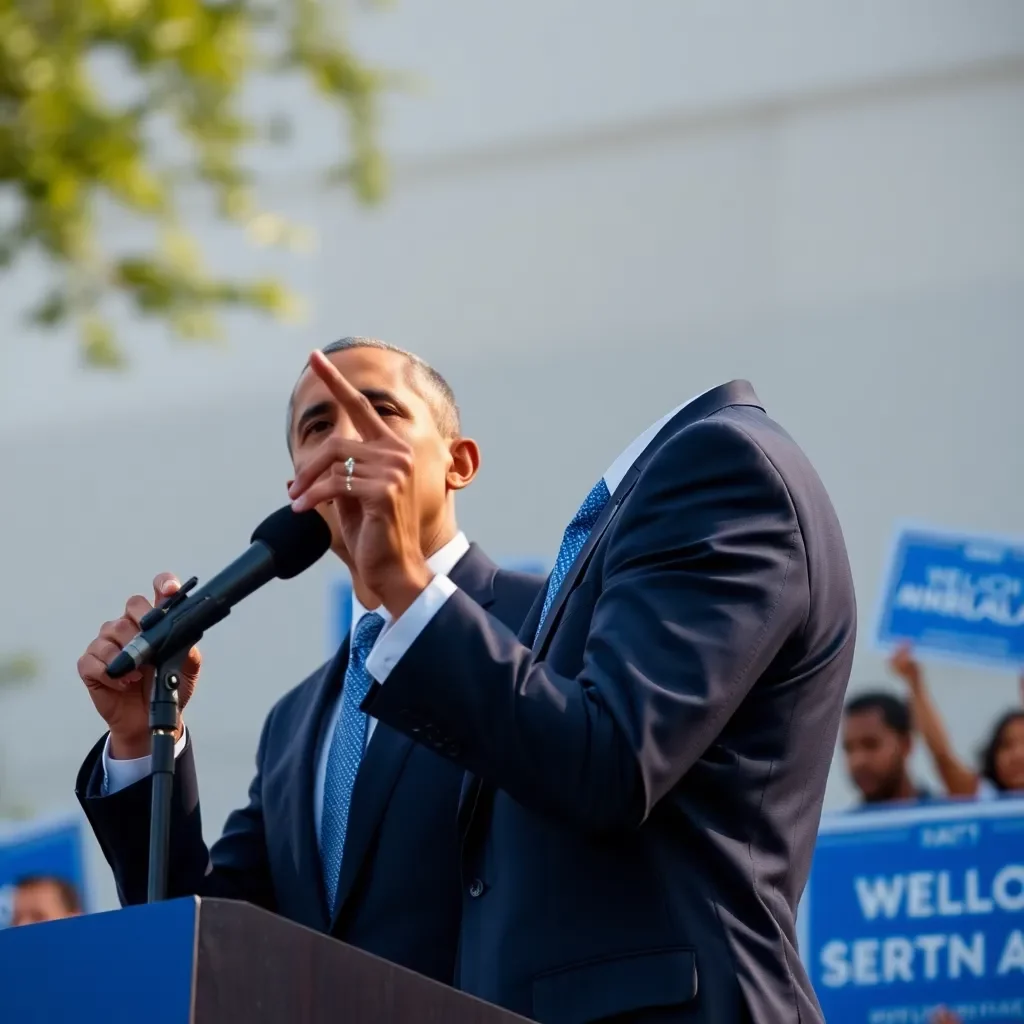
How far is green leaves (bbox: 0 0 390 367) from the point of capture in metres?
5.58

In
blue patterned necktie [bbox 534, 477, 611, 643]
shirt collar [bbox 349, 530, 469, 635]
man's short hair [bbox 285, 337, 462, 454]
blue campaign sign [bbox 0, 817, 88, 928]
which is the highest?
blue campaign sign [bbox 0, 817, 88, 928]

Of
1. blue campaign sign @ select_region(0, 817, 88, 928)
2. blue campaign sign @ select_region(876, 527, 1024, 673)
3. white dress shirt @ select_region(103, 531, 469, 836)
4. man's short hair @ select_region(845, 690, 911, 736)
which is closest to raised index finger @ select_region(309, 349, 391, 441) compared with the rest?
white dress shirt @ select_region(103, 531, 469, 836)

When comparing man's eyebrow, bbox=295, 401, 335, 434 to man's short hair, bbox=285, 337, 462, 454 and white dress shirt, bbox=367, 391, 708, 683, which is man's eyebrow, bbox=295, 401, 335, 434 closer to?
man's short hair, bbox=285, 337, 462, 454

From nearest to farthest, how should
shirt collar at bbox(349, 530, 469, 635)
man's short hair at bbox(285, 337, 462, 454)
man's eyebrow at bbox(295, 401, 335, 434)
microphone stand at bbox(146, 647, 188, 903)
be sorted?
1. microphone stand at bbox(146, 647, 188, 903)
2. man's eyebrow at bbox(295, 401, 335, 434)
3. man's short hair at bbox(285, 337, 462, 454)
4. shirt collar at bbox(349, 530, 469, 635)

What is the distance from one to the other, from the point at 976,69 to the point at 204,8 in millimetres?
2555

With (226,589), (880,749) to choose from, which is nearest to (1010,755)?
(880,749)

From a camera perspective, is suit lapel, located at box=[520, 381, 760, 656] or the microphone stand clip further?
suit lapel, located at box=[520, 381, 760, 656]

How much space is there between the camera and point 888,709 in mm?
5086

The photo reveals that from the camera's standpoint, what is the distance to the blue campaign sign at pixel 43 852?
5.58 meters

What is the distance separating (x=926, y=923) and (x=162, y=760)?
2.97 m

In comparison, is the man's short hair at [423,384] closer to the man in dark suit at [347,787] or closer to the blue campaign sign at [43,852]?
the man in dark suit at [347,787]

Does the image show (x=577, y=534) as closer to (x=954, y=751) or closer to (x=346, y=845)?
(x=346, y=845)

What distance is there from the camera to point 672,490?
84.7 inches

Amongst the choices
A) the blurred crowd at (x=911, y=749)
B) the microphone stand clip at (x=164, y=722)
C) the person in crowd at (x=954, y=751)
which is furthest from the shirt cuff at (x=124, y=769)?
the person in crowd at (x=954, y=751)
